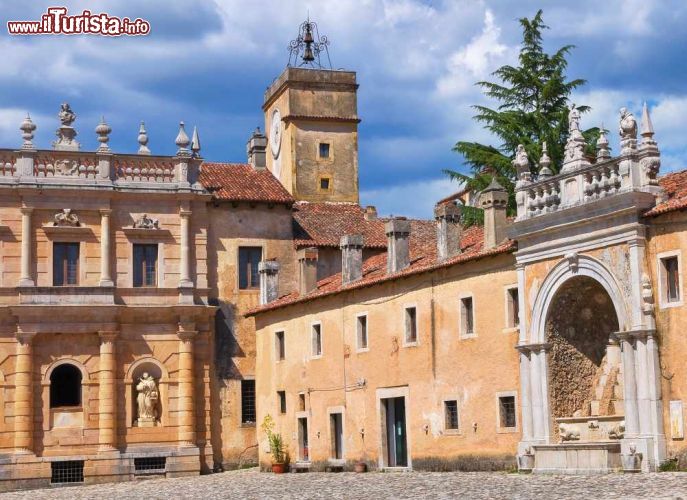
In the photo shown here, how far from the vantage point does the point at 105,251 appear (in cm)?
4525

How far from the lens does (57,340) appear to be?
4475 centimetres

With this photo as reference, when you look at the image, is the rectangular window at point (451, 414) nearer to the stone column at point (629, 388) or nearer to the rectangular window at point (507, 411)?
the rectangular window at point (507, 411)

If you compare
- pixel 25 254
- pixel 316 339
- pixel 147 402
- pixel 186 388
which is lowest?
pixel 147 402

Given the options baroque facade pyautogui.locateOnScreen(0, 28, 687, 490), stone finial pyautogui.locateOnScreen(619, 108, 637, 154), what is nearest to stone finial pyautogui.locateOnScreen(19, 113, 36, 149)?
A: baroque facade pyautogui.locateOnScreen(0, 28, 687, 490)

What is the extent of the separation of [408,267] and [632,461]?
41.8ft

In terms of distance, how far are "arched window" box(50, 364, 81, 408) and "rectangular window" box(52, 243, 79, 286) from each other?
299 cm

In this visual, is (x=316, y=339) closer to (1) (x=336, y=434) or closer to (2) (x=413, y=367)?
(1) (x=336, y=434)

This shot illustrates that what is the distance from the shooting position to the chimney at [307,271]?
4472 cm

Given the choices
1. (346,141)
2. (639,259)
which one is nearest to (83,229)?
(346,141)

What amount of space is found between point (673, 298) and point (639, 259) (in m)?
1.13

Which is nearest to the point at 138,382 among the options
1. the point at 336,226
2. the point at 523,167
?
the point at 336,226

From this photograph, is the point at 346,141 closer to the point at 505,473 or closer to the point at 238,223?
the point at 238,223

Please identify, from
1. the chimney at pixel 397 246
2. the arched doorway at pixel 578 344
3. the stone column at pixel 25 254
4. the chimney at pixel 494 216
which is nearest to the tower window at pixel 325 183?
the stone column at pixel 25 254

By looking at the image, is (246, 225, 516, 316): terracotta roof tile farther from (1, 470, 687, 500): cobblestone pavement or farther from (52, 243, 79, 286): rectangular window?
(52, 243, 79, 286): rectangular window
